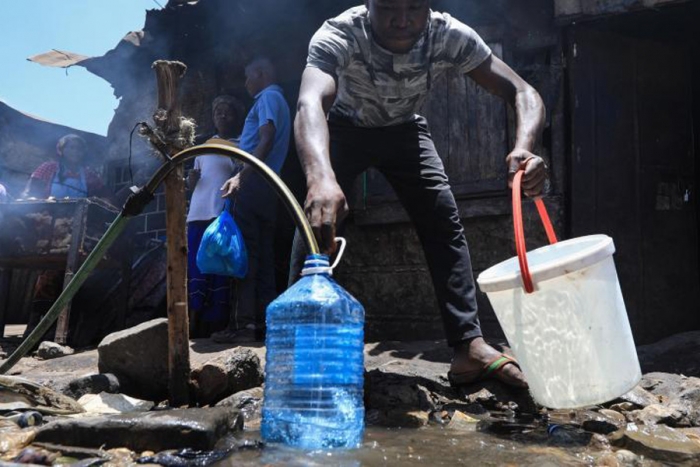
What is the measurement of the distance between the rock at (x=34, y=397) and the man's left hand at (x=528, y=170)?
7.05 feet

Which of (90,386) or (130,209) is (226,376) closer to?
(90,386)

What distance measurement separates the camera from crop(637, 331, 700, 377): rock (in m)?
4.04

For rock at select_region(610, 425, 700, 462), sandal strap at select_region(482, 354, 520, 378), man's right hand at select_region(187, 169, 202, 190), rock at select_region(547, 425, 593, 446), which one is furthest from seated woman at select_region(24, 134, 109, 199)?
rock at select_region(610, 425, 700, 462)

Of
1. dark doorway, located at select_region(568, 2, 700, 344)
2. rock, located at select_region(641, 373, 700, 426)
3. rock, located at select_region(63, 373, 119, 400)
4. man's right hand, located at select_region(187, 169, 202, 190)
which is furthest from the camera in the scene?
man's right hand, located at select_region(187, 169, 202, 190)

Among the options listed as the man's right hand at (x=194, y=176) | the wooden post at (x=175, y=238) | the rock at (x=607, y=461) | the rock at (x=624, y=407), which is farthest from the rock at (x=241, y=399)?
the man's right hand at (x=194, y=176)

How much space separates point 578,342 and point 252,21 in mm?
5466

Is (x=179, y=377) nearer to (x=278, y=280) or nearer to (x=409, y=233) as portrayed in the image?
(x=409, y=233)

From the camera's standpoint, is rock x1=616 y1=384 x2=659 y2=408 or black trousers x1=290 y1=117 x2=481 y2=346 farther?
black trousers x1=290 y1=117 x2=481 y2=346

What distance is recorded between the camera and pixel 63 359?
178 inches

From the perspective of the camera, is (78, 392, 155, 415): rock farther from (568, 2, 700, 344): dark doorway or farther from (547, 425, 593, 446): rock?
(568, 2, 700, 344): dark doorway

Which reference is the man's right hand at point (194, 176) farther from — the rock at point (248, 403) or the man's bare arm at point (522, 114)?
the man's bare arm at point (522, 114)

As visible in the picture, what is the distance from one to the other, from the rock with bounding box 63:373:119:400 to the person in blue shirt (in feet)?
5.71

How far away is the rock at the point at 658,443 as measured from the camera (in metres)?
2.03

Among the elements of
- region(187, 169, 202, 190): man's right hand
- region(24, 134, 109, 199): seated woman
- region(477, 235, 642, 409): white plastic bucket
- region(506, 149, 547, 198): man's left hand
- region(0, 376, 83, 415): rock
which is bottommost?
region(0, 376, 83, 415): rock
